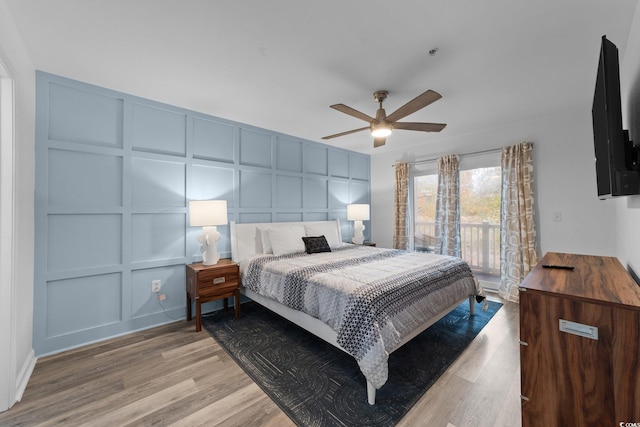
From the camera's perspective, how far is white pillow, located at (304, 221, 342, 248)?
13.1ft

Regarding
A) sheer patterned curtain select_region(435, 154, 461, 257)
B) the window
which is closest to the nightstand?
sheer patterned curtain select_region(435, 154, 461, 257)

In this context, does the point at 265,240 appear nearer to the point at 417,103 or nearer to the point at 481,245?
the point at 417,103

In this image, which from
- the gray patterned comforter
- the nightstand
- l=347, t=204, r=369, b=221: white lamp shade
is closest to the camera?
the gray patterned comforter

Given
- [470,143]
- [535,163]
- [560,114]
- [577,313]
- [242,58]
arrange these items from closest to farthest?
[577,313] < [242,58] < [560,114] < [535,163] < [470,143]

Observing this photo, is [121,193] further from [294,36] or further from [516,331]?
[516,331]

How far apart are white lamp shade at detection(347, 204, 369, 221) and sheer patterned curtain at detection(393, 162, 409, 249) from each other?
678mm

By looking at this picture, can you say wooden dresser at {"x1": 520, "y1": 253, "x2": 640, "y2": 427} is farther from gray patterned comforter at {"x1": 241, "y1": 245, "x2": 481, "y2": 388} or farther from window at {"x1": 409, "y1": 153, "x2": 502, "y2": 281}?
window at {"x1": 409, "y1": 153, "x2": 502, "y2": 281}

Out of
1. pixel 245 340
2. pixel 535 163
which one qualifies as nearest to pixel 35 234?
pixel 245 340

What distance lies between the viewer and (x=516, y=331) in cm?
266

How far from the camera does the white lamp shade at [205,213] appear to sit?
2820mm

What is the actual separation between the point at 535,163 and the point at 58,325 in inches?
223

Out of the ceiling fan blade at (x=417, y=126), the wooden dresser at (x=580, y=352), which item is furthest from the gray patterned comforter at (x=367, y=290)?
the ceiling fan blade at (x=417, y=126)

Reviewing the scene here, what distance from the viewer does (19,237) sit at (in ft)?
6.13

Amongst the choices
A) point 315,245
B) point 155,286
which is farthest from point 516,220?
point 155,286
